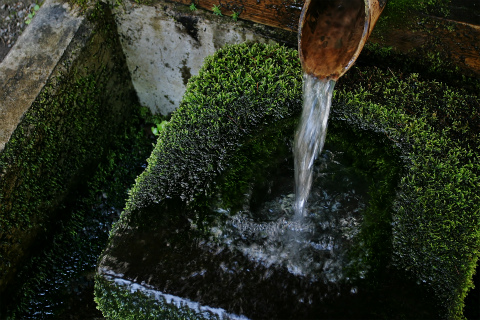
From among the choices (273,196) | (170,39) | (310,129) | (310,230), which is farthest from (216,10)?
(310,230)

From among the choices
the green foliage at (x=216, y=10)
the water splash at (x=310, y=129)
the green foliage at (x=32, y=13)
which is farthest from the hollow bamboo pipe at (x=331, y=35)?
the green foliage at (x=32, y=13)

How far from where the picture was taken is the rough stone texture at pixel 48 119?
2877 millimetres

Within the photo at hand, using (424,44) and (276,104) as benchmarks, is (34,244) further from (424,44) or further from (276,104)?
(424,44)

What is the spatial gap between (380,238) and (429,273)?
0.97 feet

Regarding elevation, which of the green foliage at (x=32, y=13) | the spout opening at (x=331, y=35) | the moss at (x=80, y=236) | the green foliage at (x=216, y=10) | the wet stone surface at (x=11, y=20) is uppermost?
the spout opening at (x=331, y=35)

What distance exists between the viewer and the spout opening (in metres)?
2.28

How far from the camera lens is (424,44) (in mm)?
2814

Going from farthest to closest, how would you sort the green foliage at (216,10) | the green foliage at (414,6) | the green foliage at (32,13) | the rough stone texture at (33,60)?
1. the green foliage at (32,13)
2. the green foliage at (216,10)
3. the rough stone texture at (33,60)
4. the green foliage at (414,6)

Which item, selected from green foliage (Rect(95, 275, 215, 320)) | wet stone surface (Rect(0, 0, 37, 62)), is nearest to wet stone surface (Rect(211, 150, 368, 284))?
green foliage (Rect(95, 275, 215, 320))

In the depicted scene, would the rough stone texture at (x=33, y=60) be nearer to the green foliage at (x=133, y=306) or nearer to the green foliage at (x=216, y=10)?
the green foliage at (x=216, y=10)

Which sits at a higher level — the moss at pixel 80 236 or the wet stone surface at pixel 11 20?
the wet stone surface at pixel 11 20

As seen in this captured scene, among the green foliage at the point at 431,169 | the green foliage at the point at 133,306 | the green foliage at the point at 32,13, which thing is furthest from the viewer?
the green foliage at the point at 32,13

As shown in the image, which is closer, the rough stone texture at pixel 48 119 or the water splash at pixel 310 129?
the water splash at pixel 310 129

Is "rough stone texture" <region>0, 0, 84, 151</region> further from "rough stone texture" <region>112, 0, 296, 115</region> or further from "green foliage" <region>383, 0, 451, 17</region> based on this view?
"green foliage" <region>383, 0, 451, 17</region>
